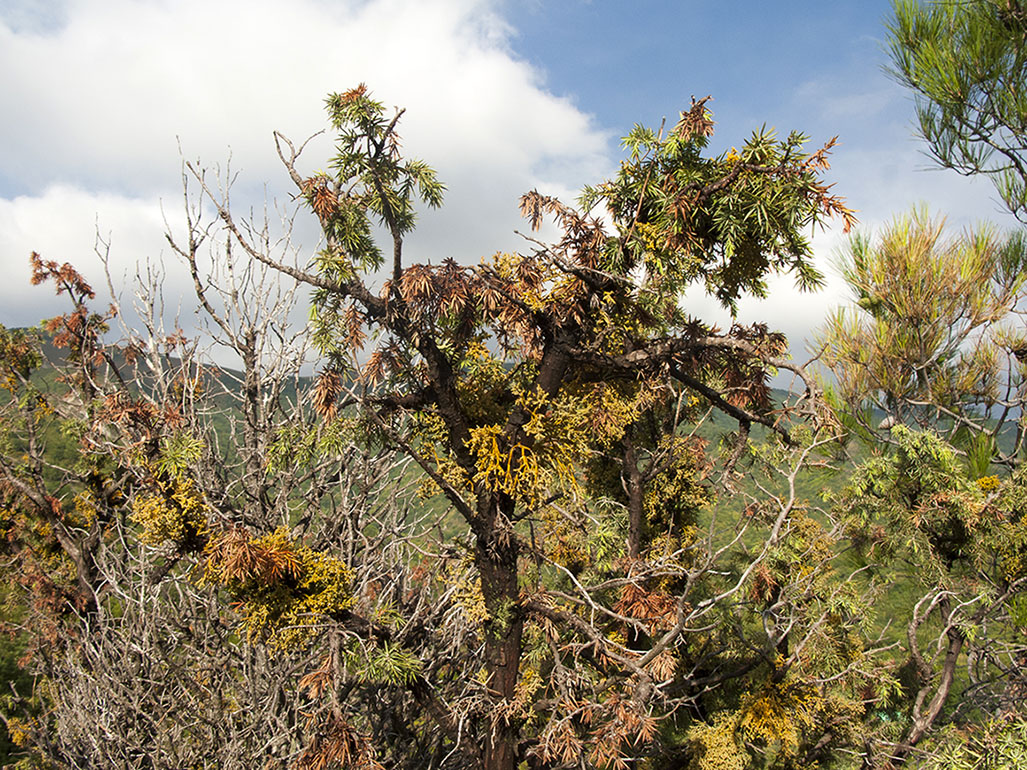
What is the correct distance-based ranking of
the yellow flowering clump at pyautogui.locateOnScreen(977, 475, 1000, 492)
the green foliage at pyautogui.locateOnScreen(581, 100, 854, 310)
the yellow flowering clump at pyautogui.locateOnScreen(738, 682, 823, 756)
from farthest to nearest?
1. the yellow flowering clump at pyautogui.locateOnScreen(738, 682, 823, 756)
2. the yellow flowering clump at pyautogui.locateOnScreen(977, 475, 1000, 492)
3. the green foliage at pyautogui.locateOnScreen(581, 100, 854, 310)

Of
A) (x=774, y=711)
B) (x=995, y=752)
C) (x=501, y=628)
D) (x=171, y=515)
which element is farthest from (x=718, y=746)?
(x=171, y=515)

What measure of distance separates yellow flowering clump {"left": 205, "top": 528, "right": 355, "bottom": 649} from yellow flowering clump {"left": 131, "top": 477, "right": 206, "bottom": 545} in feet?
0.70

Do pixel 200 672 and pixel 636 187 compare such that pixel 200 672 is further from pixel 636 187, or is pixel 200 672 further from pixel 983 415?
pixel 983 415

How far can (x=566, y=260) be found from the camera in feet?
9.11

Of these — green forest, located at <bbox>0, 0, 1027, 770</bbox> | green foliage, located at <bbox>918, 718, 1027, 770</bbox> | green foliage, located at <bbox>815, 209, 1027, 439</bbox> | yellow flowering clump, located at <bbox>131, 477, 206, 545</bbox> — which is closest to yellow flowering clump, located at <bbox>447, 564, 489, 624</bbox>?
green forest, located at <bbox>0, 0, 1027, 770</bbox>

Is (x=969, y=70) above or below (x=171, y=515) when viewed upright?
above

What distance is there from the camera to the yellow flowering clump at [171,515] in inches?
109

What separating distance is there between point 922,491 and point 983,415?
207cm

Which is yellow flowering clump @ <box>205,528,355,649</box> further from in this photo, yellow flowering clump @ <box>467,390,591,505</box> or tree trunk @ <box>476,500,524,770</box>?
yellow flowering clump @ <box>467,390,591,505</box>

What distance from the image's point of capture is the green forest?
277 cm

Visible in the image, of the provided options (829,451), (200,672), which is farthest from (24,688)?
(829,451)

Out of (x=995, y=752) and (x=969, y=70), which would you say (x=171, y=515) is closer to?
(x=995, y=752)

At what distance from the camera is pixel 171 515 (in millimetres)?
2811

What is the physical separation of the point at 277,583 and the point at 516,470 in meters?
1.39
